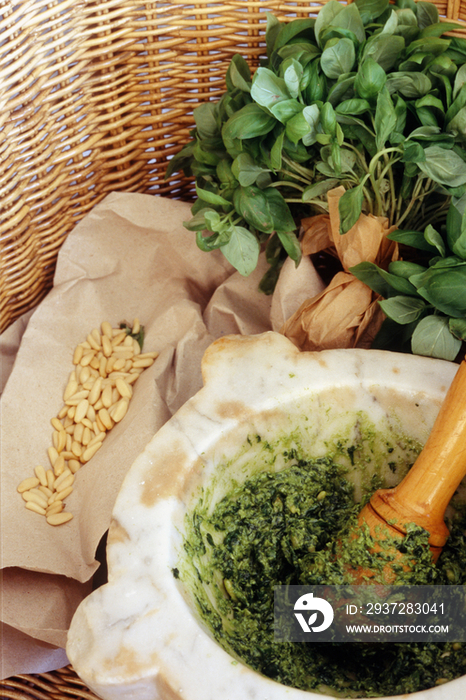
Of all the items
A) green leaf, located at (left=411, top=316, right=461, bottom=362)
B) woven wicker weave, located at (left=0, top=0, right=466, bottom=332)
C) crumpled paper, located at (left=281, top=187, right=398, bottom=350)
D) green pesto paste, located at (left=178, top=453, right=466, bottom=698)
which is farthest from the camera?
woven wicker weave, located at (left=0, top=0, right=466, bottom=332)

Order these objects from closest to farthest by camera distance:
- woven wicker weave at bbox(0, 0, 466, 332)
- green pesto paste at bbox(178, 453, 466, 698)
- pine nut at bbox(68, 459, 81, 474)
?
green pesto paste at bbox(178, 453, 466, 698)
woven wicker weave at bbox(0, 0, 466, 332)
pine nut at bbox(68, 459, 81, 474)

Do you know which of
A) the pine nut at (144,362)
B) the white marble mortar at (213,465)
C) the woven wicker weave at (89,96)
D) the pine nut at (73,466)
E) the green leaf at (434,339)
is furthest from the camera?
the pine nut at (144,362)

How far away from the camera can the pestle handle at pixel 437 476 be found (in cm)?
79

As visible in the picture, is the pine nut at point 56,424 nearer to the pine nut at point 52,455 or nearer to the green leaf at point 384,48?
the pine nut at point 52,455

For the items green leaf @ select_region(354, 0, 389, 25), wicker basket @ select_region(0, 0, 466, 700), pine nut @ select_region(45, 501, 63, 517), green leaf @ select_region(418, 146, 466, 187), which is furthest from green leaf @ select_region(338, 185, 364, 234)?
pine nut @ select_region(45, 501, 63, 517)

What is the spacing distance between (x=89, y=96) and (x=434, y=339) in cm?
87

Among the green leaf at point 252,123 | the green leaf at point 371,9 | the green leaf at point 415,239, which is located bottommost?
the green leaf at point 415,239

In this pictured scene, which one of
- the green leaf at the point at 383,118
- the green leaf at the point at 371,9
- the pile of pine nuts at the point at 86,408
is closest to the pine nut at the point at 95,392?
the pile of pine nuts at the point at 86,408

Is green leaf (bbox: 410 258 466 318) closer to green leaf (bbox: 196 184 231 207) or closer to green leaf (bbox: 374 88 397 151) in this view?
green leaf (bbox: 374 88 397 151)

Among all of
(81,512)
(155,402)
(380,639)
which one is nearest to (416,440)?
(380,639)

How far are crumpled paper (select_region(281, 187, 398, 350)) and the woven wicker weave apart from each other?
0.50 metres

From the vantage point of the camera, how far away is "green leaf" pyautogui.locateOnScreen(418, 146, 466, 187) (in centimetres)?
94

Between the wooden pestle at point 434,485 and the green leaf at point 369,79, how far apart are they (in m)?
0.44

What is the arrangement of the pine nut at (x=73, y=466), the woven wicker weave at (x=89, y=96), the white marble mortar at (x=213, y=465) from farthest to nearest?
1. the pine nut at (x=73, y=466)
2. the woven wicker weave at (x=89, y=96)
3. the white marble mortar at (x=213, y=465)
